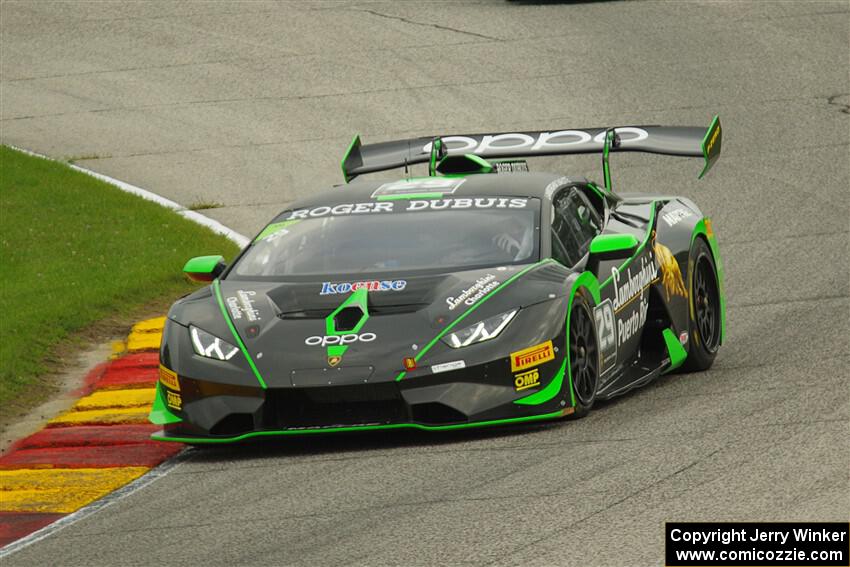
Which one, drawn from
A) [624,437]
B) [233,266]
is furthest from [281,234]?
[624,437]

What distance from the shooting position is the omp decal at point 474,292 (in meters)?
8.09

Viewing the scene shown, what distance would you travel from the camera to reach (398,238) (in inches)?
352

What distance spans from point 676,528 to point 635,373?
3.41 meters

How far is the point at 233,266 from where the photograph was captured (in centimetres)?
920

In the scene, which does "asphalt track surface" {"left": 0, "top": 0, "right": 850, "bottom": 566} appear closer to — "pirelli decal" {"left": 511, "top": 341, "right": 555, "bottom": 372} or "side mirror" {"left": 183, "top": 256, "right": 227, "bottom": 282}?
"pirelli decal" {"left": 511, "top": 341, "right": 555, "bottom": 372}

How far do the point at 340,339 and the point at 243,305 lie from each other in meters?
0.72

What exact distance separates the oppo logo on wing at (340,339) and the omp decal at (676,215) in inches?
114

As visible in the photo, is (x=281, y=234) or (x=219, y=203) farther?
(x=219, y=203)

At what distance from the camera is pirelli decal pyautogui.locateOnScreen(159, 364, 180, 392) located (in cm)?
825

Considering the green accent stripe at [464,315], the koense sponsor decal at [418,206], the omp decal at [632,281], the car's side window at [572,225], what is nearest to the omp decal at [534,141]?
the car's side window at [572,225]

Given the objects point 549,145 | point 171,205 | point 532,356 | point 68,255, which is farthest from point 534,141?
point 171,205

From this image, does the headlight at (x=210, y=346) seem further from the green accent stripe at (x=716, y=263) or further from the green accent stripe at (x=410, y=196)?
the green accent stripe at (x=716, y=263)

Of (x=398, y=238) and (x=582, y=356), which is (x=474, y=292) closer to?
(x=582, y=356)

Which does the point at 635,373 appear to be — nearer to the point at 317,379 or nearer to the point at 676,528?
the point at 317,379
